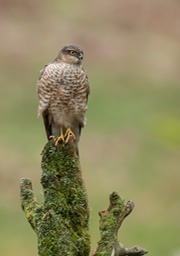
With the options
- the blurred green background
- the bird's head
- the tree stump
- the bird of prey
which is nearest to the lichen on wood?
the tree stump

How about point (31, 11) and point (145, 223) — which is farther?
point (31, 11)

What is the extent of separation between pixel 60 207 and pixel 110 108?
964 inches

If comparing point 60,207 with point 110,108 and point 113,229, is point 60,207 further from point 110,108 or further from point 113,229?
point 110,108

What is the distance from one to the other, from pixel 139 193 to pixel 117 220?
1805 cm

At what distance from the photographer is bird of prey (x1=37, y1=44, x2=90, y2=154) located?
1188 centimetres

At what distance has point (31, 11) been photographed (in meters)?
44.9

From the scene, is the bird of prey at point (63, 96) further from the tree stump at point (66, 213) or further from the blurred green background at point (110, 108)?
the blurred green background at point (110, 108)

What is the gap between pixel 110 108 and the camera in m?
33.2

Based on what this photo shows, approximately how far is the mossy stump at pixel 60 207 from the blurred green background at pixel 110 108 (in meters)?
12.7

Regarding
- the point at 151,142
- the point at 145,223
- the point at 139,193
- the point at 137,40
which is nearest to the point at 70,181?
the point at 145,223

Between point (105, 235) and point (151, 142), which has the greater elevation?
point (151, 142)

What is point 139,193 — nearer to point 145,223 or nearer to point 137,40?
point 145,223

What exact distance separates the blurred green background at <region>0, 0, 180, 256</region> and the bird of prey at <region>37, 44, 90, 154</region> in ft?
31.9

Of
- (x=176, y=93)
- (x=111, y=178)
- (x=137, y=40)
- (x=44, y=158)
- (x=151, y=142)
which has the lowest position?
(x=44, y=158)
